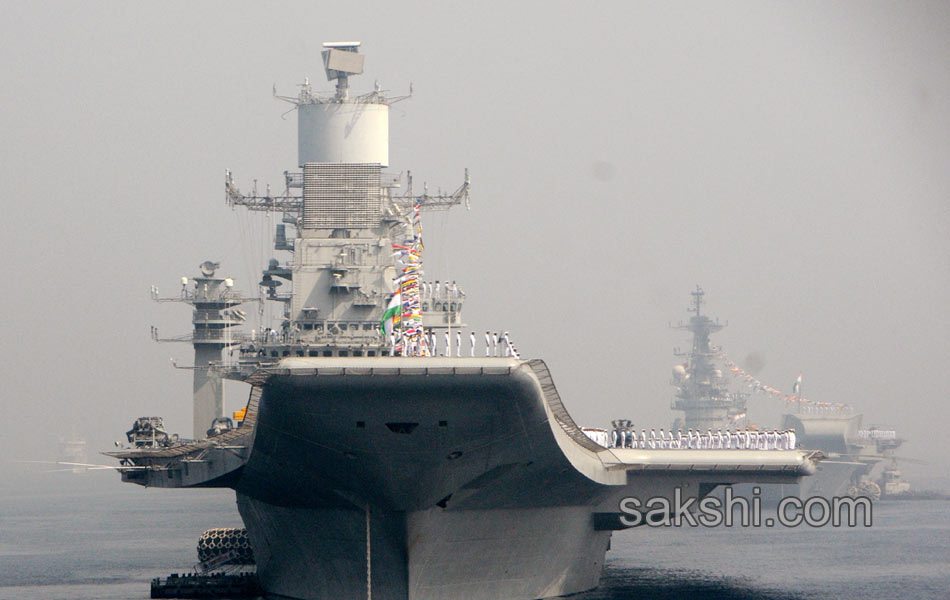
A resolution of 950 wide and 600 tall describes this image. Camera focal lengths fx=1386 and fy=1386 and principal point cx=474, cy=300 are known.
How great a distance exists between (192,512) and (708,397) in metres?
39.6

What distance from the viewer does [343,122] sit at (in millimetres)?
42969

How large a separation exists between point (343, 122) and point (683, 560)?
17.7 metres

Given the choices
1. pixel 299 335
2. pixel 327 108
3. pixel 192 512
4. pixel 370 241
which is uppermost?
pixel 327 108

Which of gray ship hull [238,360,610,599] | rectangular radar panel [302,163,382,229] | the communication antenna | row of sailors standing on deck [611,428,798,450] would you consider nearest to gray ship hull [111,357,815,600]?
gray ship hull [238,360,610,599]

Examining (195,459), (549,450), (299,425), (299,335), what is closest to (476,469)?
(549,450)

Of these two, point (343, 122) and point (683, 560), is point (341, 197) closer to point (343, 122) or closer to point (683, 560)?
point (343, 122)

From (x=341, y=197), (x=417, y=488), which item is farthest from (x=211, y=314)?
(x=417, y=488)

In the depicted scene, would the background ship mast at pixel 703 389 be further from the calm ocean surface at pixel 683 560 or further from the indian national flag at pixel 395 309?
the indian national flag at pixel 395 309

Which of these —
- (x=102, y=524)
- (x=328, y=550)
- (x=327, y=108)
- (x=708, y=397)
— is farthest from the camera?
(x=708, y=397)

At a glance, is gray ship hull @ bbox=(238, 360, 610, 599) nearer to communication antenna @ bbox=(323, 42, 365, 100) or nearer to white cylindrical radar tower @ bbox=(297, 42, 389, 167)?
white cylindrical radar tower @ bbox=(297, 42, 389, 167)

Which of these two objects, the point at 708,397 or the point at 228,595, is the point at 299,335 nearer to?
the point at 228,595

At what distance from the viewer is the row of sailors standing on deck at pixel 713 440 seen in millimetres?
34406

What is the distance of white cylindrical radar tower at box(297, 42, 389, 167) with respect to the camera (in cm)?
4300

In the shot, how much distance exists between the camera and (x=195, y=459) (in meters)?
29.6
